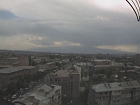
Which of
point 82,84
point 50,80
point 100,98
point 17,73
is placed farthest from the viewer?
point 17,73

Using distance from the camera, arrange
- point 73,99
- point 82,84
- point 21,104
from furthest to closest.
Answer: point 82,84 → point 73,99 → point 21,104

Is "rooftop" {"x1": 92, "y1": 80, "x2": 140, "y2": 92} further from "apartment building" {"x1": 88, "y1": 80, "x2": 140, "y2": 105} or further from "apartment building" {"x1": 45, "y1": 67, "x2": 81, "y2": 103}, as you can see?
"apartment building" {"x1": 45, "y1": 67, "x2": 81, "y2": 103}

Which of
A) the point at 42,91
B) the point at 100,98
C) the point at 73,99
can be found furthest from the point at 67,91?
the point at 42,91

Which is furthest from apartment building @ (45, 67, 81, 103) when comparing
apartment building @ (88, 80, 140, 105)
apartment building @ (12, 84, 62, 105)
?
apartment building @ (12, 84, 62, 105)

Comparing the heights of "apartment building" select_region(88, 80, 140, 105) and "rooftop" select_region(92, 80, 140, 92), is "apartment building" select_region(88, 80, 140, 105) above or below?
below

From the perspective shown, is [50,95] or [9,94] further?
[9,94]

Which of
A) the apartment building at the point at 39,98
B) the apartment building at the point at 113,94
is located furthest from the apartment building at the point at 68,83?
the apartment building at the point at 39,98

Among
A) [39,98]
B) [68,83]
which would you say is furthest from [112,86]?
[39,98]

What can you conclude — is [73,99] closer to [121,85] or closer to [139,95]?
[121,85]

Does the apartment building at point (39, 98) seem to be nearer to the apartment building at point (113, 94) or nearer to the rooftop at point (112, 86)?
the apartment building at point (113, 94)
